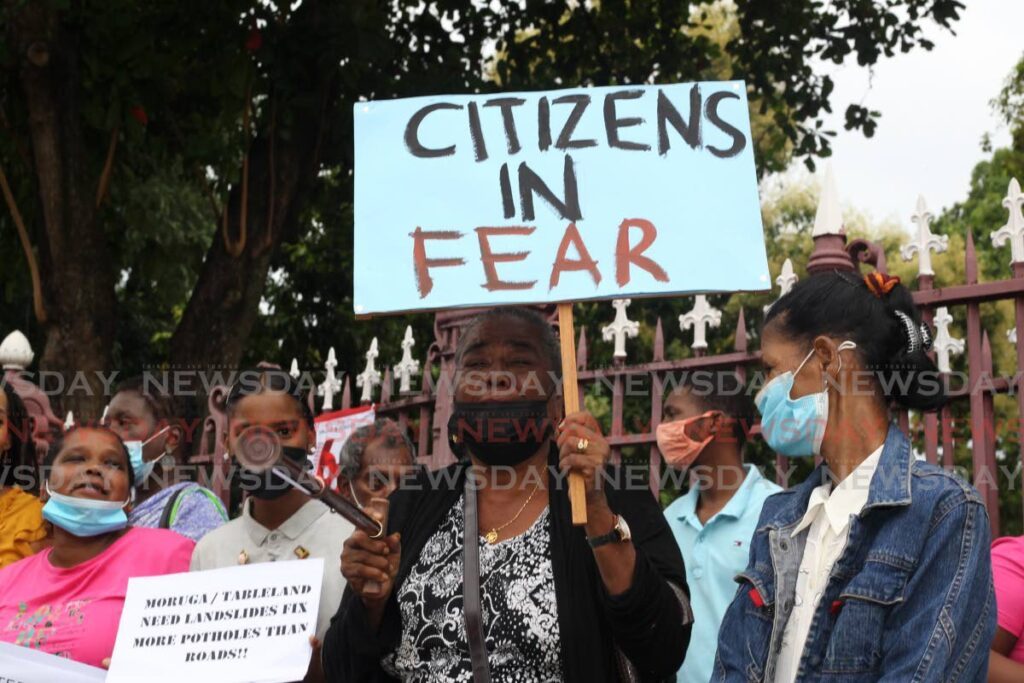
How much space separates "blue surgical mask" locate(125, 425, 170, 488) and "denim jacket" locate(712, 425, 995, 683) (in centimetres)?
316

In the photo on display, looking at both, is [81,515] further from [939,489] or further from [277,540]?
[939,489]

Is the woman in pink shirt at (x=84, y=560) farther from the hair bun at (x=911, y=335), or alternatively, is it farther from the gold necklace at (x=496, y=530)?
the hair bun at (x=911, y=335)

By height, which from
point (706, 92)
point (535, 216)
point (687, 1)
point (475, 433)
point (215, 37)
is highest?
point (687, 1)

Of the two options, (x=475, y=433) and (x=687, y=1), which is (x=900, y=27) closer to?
(x=687, y=1)

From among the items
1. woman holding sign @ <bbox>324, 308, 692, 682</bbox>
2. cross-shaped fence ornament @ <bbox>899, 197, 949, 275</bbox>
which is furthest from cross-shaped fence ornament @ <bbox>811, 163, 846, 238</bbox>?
woman holding sign @ <bbox>324, 308, 692, 682</bbox>

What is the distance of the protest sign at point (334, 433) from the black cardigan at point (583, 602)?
297 centimetres

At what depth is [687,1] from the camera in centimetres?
1098

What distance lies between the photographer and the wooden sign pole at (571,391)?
315cm

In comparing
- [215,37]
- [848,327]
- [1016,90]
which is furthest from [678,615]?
[1016,90]

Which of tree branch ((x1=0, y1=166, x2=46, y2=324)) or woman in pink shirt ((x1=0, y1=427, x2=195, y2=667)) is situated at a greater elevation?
tree branch ((x1=0, y1=166, x2=46, y2=324))

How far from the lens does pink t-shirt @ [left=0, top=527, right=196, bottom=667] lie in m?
4.19

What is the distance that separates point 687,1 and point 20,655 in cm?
843

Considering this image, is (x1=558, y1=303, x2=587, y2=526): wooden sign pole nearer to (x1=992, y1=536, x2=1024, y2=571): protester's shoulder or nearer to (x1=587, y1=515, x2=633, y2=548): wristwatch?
(x1=587, y1=515, x2=633, y2=548): wristwatch

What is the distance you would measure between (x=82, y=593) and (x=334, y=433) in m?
2.58
